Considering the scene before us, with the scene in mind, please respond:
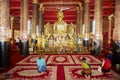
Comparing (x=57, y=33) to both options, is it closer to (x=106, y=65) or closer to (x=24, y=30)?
(x=24, y=30)

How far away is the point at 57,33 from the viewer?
24062 mm

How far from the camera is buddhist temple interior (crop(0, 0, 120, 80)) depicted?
10312mm

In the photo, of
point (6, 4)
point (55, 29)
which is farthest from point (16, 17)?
point (6, 4)

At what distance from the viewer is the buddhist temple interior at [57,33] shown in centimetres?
1031

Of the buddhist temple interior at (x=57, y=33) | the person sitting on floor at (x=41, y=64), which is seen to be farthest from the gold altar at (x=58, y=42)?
the person sitting on floor at (x=41, y=64)

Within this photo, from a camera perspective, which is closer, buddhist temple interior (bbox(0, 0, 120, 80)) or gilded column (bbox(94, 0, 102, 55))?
buddhist temple interior (bbox(0, 0, 120, 80))

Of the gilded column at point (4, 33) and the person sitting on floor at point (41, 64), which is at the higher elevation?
the gilded column at point (4, 33)

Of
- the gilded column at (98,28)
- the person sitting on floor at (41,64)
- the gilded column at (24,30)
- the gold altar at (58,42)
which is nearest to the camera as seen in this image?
the person sitting on floor at (41,64)

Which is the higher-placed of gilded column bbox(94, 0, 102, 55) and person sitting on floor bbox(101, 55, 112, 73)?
gilded column bbox(94, 0, 102, 55)

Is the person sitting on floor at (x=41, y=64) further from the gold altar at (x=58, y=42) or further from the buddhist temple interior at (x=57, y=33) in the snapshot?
the gold altar at (x=58, y=42)

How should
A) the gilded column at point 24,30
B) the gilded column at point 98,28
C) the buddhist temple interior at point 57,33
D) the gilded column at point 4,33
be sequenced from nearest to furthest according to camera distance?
1. the gilded column at point 4,33
2. the buddhist temple interior at point 57,33
3. the gilded column at point 24,30
4. the gilded column at point 98,28

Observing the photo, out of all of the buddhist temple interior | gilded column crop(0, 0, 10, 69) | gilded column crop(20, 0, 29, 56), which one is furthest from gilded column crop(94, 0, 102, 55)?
gilded column crop(0, 0, 10, 69)

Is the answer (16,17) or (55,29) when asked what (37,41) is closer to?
(55,29)

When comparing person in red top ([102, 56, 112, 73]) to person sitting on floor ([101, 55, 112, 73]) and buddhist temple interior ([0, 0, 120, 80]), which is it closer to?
person sitting on floor ([101, 55, 112, 73])
